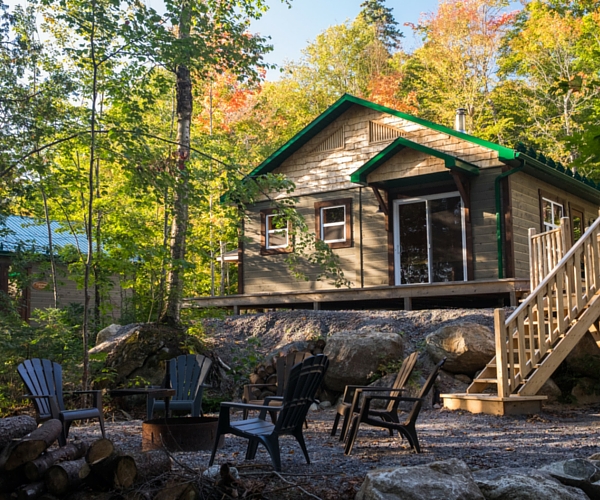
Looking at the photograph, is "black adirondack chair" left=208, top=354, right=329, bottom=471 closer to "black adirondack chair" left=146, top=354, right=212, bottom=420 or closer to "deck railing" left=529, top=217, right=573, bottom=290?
"black adirondack chair" left=146, top=354, right=212, bottom=420

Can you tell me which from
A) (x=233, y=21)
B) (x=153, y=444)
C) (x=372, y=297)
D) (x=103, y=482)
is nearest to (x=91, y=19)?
(x=233, y=21)

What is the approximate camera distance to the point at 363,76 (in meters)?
35.8

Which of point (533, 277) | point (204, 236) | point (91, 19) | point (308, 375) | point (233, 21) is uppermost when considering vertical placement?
point (233, 21)

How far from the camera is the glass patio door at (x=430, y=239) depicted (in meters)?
14.8

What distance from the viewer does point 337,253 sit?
16109mm

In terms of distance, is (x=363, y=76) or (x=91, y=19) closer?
(x=91, y=19)

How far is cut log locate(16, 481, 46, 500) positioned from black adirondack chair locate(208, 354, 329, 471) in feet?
4.70

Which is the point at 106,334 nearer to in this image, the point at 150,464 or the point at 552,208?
the point at 150,464

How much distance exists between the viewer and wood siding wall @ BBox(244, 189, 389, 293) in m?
15.5

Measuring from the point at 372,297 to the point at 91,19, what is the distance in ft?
26.7

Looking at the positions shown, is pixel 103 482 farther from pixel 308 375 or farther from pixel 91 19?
pixel 91 19

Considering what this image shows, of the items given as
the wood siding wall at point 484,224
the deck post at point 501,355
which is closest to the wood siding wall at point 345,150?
the wood siding wall at point 484,224

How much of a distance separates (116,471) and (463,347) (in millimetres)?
6852

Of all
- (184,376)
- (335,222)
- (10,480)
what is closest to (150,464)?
(10,480)
